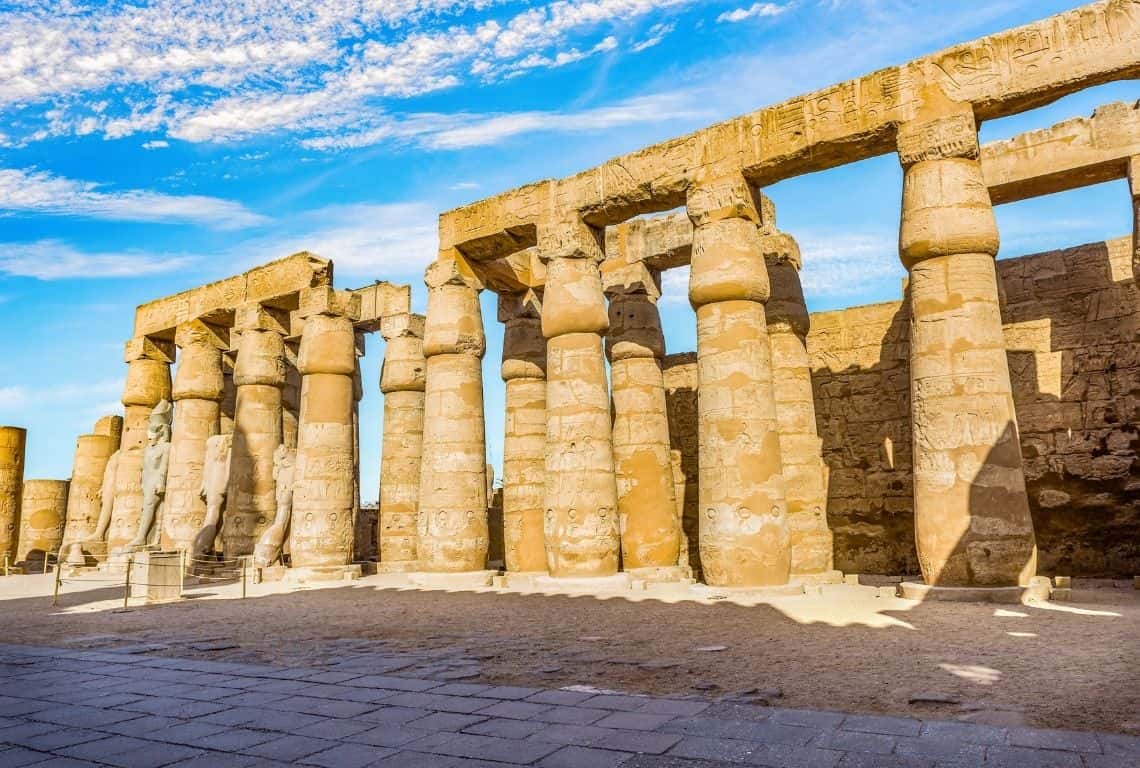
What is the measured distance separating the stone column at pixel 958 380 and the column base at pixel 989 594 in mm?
146

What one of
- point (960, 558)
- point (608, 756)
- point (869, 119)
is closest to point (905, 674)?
point (608, 756)

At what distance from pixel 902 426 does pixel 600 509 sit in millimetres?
7525

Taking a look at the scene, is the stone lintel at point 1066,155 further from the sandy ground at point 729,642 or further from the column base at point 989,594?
the column base at point 989,594

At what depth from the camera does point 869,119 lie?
36.8ft

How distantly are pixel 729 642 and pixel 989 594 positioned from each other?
4006 millimetres

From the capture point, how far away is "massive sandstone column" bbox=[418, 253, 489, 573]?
14.9 metres

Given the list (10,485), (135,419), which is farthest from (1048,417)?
(10,485)

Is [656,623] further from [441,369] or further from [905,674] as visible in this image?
[441,369]

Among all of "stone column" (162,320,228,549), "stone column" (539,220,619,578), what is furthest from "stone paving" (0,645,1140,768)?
"stone column" (162,320,228,549)

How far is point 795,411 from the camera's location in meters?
14.0

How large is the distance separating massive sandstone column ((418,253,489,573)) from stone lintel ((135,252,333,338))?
14.6 ft

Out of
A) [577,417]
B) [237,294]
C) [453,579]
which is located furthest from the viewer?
[237,294]

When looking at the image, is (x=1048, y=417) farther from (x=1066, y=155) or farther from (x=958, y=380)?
(x=958, y=380)

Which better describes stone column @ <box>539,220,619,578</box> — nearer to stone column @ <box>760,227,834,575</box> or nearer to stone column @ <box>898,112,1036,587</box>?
stone column @ <box>760,227,834,575</box>
